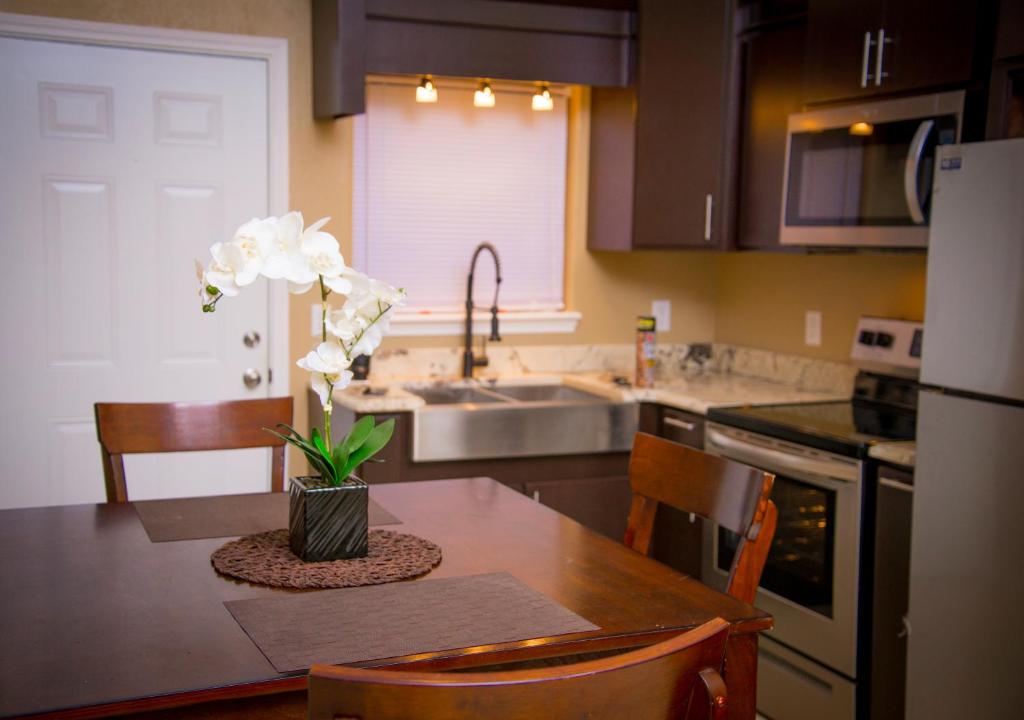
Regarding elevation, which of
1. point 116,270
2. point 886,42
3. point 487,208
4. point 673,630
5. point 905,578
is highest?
point 886,42

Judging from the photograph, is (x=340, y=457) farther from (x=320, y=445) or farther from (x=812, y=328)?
(x=812, y=328)

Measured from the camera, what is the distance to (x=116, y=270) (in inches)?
144

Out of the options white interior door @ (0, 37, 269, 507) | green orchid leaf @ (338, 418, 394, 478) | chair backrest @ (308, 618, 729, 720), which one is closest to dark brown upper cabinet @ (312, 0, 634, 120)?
white interior door @ (0, 37, 269, 507)

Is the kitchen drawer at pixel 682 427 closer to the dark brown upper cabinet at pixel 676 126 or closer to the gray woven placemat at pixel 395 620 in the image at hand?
the dark brown upper cabinet at pixel 676 126

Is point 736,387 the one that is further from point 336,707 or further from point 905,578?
point 336,707

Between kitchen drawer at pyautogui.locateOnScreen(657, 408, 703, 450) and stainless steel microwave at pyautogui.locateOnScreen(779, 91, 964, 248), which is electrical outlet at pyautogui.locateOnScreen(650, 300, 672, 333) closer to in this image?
kitchen drawer at pyautogui.locateOnScreen(657, 408, 703, 450)

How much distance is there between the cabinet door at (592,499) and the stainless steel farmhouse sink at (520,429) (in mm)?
101

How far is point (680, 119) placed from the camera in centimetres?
389

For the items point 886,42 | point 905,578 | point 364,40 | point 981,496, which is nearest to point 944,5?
point 886,42

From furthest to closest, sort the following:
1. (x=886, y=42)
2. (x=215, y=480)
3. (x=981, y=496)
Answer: (x=215, y=480) < (x=886, y=42) < (x=981, y=496)

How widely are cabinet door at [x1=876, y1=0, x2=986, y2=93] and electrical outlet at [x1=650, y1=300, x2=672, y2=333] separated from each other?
4.99 ft

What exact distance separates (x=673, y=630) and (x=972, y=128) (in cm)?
184

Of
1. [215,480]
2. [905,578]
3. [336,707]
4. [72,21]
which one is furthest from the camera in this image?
[215,480]

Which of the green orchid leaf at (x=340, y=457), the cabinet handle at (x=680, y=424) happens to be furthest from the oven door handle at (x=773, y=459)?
the green orchid leaf at (x=340, y=457)
